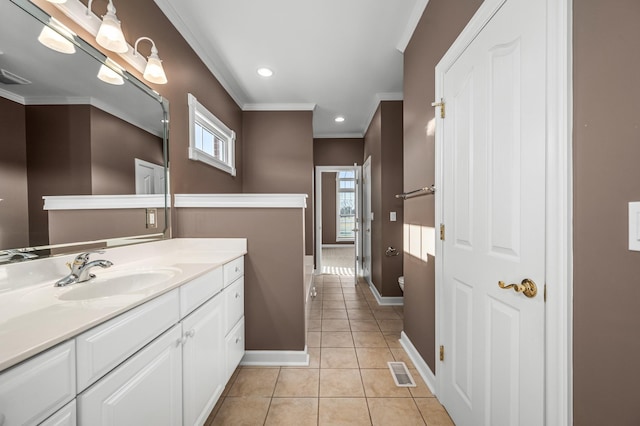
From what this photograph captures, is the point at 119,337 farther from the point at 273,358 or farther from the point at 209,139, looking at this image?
the point at 209,139

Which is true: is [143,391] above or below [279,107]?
below

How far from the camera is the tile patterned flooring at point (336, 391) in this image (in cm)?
147

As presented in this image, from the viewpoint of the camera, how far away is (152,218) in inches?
65.7

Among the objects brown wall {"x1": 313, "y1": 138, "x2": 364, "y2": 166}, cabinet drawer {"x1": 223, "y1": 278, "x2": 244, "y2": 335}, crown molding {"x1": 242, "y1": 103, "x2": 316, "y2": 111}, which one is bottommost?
cabinet drawer {"x1": 223, "y1": 278, "x2": 244, "y2": 335}

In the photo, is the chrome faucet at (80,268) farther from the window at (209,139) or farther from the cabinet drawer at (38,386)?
the window at (209,139)

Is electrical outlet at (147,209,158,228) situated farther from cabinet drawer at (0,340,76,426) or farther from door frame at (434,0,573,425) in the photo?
door frame at (434,0,573,425)

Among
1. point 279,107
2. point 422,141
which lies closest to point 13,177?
point 422,141

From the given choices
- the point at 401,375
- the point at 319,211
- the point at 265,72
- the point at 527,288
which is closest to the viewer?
the point at 527,288

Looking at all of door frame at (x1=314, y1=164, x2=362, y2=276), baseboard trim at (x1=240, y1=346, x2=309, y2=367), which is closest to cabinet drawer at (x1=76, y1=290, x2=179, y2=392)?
baseboard trim at (x1=240, y1=346, x2=309, y2=367)

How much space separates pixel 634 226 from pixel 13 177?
6.22 ft

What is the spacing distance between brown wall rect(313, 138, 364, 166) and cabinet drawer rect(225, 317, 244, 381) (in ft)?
12.4

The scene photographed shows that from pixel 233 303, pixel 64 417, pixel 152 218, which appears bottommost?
pixel 233 303

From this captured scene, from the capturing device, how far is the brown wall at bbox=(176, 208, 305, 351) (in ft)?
6.37

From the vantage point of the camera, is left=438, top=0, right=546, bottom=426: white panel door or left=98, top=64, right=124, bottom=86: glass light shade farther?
left=98, top=64, right=124, bottom=86: glass light shade
